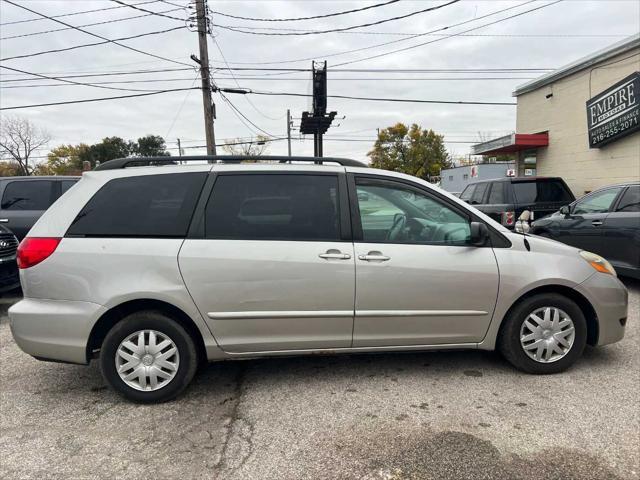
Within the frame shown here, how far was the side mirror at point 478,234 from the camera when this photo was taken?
124 inches

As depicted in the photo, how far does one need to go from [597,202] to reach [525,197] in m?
2.60

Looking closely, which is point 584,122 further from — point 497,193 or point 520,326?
point 520,326

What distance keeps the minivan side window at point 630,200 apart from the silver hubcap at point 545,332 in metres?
3.51

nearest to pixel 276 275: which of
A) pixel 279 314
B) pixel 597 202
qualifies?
pixel 279 314

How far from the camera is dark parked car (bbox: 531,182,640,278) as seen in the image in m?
5.69

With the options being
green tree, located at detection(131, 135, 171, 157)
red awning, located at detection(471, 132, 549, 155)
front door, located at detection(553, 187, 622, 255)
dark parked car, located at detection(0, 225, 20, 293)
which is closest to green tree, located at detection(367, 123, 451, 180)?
green tree, located at detection(131, 135, 171, 157)

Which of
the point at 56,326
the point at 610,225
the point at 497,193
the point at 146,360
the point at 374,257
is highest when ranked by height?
the point at 497,193

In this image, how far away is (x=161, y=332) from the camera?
2.98 metres

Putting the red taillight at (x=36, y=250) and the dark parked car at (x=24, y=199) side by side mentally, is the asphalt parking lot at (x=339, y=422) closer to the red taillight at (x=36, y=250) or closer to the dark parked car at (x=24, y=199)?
the red taillight at (x=36, y=250)

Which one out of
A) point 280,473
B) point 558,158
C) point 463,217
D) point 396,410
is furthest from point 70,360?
point 558,158

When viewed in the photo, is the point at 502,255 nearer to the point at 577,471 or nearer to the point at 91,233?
the point at 577,471

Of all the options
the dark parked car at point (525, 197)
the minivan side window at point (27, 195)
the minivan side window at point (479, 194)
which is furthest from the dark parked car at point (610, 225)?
the minivan side window at point (27, 195)

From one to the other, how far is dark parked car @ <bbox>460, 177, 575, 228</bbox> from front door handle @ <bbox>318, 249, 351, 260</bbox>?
6.81 meters

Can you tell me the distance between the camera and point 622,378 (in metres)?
3.33
